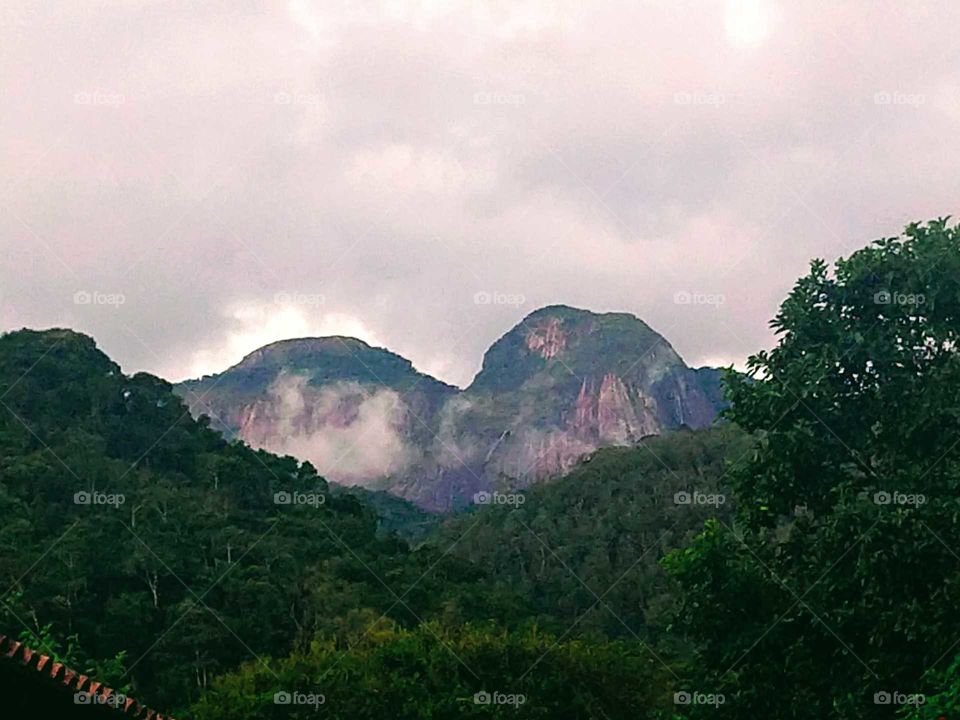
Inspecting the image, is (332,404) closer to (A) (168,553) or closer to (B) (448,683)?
(A) (168,553)

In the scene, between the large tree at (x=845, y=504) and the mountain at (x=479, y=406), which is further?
the mountain at (x=479, y=406)

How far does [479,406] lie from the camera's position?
114 m

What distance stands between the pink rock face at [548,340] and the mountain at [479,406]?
0.11 meters

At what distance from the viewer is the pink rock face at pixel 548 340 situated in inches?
4564

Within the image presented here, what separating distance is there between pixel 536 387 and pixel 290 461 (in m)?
64.3

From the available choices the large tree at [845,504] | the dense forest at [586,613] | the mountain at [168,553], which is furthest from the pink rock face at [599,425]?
the large tree at [845,504]

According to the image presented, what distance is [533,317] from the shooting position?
119562 millimetres

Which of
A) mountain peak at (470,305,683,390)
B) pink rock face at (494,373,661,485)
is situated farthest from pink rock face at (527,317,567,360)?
pink rock face at (494,373,661,485)

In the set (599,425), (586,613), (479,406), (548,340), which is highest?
(548,340)

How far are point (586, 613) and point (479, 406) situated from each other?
225 ft

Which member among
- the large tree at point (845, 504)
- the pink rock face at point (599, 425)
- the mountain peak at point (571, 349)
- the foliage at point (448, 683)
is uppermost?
the mountain peak at point (571, 349)

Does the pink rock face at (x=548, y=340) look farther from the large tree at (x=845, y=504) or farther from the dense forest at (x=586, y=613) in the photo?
the large tree at (x=845, y=504)

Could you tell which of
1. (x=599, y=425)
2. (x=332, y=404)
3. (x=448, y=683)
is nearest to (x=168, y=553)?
(x=448, y=683)

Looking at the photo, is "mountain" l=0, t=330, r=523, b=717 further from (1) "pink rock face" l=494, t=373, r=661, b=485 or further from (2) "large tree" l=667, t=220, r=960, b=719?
(1) "pink rock face" l=494, t=373, r=661, b=485
